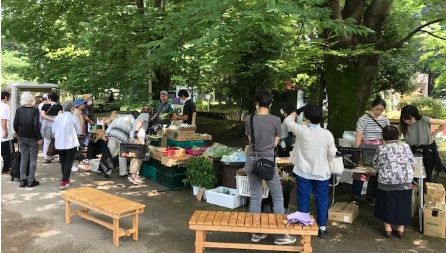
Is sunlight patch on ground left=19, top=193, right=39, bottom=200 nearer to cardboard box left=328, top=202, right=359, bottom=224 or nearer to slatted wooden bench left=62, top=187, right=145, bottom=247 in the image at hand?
slatted wooden bench left=62, top=187, right=145, bottom=247

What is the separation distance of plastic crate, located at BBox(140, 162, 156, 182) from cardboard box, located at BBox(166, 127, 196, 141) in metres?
0.83

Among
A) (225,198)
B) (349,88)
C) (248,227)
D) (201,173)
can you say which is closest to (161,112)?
(201,173)

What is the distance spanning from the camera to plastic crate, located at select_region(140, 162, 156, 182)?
812cm

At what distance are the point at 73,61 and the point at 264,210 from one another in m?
9.41

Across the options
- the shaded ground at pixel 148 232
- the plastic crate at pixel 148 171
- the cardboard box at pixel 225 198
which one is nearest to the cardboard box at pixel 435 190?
the shaded ground at pixel 148 232

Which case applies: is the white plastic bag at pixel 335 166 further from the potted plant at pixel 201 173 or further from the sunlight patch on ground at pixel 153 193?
the sunlight patch on ground at pixel 153 193

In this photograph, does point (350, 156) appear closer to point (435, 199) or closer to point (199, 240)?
point (435, 199)

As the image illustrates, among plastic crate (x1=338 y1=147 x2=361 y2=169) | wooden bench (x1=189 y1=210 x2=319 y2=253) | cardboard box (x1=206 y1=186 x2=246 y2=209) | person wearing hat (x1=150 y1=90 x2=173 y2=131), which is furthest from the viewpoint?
person wearing hat (x1=150 y1=90 x2=173 y2=131)

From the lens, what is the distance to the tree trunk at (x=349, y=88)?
754 centimetres

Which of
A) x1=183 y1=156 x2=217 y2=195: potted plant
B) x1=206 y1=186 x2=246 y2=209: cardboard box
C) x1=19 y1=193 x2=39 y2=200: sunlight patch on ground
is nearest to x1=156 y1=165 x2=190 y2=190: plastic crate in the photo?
x1=183 y1=156 x2=217 y2=195: potted plant

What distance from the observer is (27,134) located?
23.3ft

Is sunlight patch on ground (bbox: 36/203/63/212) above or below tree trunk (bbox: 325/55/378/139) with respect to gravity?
below

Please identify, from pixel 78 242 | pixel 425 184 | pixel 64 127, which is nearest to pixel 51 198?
pixel 64 127

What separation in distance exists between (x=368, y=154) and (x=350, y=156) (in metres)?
0.31
